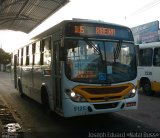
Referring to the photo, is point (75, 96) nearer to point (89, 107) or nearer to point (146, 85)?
point (89, 107)

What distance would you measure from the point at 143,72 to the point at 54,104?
31.4 feet

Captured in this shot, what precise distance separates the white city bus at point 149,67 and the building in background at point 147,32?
61.1 ft

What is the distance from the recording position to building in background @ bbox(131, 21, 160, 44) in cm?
3800

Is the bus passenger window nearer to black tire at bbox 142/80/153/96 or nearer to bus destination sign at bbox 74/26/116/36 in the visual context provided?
bus destination sign at bbox 74/26/116/36

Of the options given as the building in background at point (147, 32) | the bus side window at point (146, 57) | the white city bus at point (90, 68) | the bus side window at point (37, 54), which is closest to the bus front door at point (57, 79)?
the white city bus at point (90, 68)

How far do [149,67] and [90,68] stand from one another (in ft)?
30.8

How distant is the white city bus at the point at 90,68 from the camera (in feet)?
29.8

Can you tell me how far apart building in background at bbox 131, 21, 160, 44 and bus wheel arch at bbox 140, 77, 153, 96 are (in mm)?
18571

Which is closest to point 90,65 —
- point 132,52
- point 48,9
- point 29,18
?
point 132,52

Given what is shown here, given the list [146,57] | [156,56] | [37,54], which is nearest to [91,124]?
[37,54]

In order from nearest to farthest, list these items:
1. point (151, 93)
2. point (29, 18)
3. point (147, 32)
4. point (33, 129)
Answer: point (33, 129)
point (151, 93)
point (29, 18)
point (147, 32)

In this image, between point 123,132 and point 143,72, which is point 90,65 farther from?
point 143,72

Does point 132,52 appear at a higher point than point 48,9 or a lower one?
lower

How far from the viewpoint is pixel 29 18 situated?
2812 centimetres
